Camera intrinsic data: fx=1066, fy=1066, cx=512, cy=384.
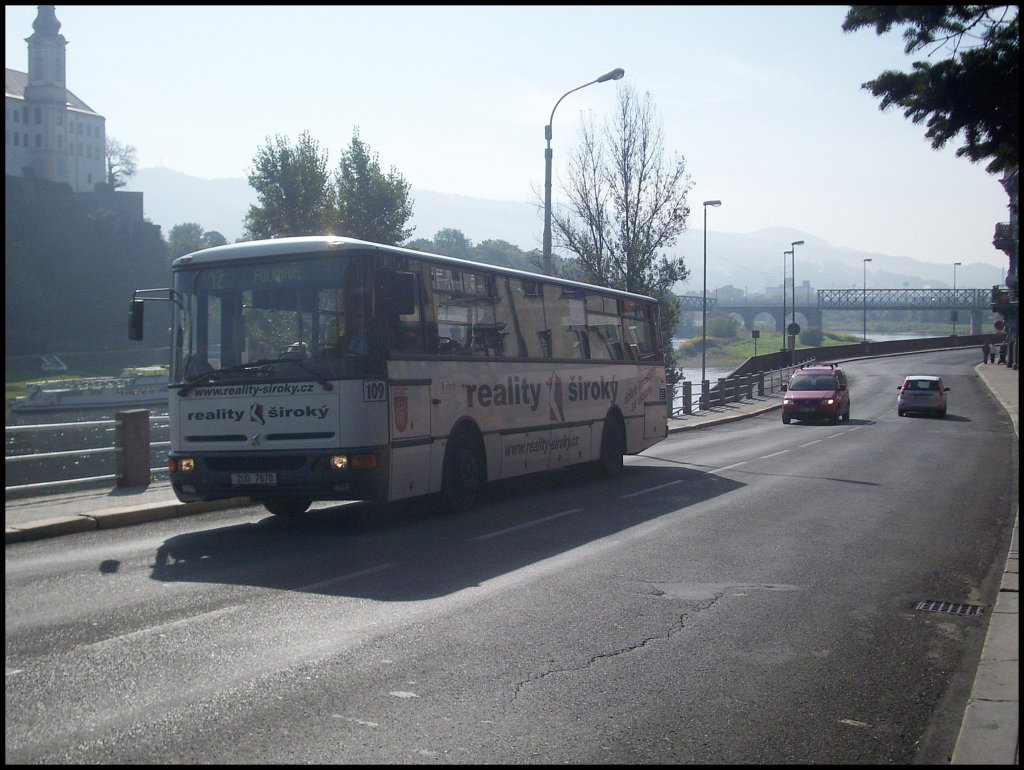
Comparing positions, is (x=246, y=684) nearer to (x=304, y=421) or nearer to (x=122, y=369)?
(x=304, y=421)

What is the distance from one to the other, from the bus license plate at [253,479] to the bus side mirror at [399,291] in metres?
2.15

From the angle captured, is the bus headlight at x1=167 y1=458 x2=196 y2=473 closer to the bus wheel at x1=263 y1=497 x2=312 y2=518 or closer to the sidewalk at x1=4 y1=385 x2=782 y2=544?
the sidewalk at x1=4 y1=385 x2=782 y2=544

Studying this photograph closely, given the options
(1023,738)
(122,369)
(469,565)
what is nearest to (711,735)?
(1023,738)

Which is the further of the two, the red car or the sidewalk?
the red car

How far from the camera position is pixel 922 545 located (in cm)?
→ 1155

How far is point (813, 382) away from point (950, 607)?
31.8 metres

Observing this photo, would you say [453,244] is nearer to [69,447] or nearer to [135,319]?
[69,447]

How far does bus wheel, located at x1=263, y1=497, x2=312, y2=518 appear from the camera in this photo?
12891 mm

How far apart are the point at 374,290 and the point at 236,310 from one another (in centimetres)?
157

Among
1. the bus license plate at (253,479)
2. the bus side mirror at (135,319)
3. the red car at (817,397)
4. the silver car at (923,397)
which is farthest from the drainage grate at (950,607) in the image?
the silver car at (923,397)

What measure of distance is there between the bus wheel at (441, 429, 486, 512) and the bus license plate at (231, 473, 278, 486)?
229cm

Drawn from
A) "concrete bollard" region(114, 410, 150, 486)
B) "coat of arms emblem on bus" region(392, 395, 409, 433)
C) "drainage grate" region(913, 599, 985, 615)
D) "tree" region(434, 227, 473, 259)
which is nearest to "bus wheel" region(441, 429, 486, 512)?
"coat of arms emblem on bus" region(392, 395, 409, 433)

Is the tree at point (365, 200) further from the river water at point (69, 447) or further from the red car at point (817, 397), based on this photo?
the red car at point (817, 397)

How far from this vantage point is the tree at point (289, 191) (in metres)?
75.1
